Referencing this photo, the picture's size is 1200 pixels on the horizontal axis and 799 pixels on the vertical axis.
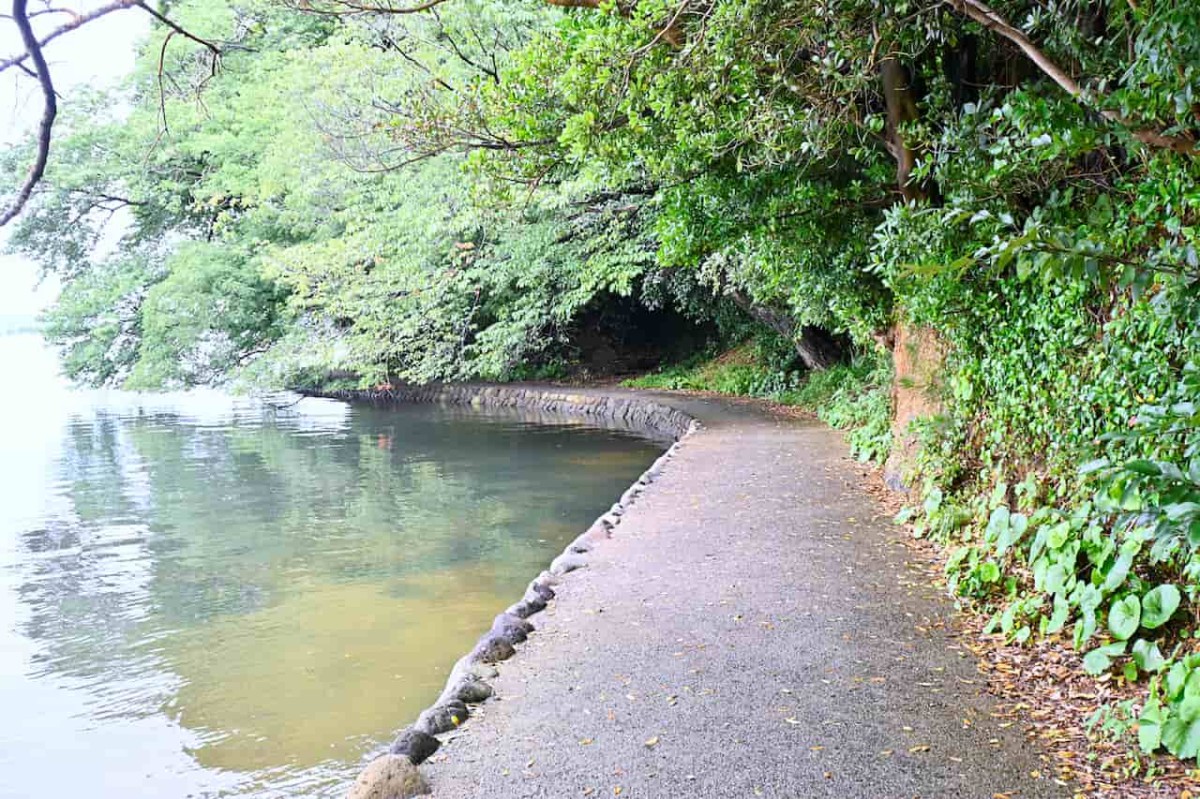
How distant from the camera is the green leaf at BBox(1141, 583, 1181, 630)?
3693 mm

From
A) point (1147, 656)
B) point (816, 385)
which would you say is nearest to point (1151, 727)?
point (1147, 656)

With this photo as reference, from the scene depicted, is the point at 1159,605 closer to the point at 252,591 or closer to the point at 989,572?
the point at 989,572

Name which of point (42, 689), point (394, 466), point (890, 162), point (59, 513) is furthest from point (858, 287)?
point (59, 513)

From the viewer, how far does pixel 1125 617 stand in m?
3.88

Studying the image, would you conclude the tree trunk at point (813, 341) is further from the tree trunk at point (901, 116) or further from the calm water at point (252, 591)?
the tree trunk at point (901, 116)

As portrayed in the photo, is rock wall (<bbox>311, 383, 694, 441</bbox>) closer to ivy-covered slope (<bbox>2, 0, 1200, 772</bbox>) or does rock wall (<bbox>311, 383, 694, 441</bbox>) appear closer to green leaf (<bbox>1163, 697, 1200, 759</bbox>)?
ivy-covered slope (<bbox>2, 0, 1200, 772</bbox>)

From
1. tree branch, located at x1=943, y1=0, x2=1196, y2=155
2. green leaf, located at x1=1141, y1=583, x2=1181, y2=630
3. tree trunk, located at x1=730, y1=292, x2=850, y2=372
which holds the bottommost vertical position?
green leaf, located at x1=1141, y1=583, x2=1181, y2=630

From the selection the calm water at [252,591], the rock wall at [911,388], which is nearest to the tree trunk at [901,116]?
the rock wall at [911,388]

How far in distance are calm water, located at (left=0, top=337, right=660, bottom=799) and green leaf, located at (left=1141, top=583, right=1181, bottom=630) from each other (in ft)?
11.9

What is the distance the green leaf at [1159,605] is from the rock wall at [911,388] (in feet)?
11.3

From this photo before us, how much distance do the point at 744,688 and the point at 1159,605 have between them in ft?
5.64

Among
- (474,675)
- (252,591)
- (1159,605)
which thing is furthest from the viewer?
(252,591)

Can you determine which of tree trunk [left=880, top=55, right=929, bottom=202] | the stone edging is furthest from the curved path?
tree trunk [left=880, top=55, right=929, bottom=202]

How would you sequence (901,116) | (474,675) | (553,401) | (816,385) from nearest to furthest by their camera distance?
(474,675)
(901,116)
(816,385)
(553,401)
